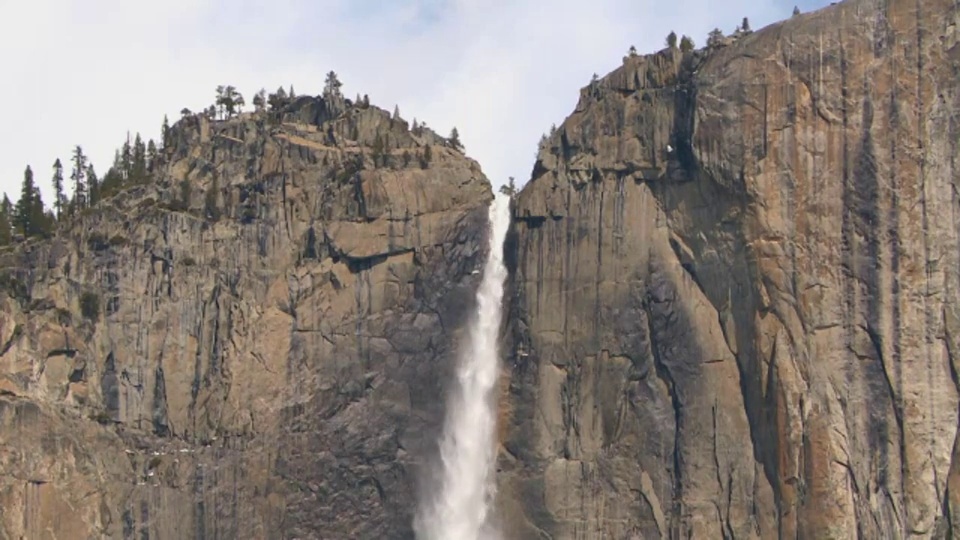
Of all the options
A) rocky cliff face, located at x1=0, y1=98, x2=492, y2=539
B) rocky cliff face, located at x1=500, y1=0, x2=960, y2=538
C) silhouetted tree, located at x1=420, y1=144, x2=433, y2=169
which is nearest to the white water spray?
rocky cliff face, located at x1=0, y1=98, x2=492, y2=539

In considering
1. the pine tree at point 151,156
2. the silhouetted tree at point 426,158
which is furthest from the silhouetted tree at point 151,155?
A: the silhouetted tree at point 426,158

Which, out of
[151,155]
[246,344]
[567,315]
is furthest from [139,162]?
[567,315]

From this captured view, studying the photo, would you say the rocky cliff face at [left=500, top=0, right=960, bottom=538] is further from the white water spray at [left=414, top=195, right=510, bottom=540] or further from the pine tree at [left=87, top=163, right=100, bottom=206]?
the pine tree at [left=87, top=163, right=100, bottom=206]

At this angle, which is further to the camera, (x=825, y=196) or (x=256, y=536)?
(x=256, y=536)

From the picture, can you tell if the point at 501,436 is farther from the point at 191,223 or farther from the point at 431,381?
the point at 191,223

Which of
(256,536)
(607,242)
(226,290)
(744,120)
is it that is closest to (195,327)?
(226,290)

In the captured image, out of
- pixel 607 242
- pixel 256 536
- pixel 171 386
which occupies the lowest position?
pixel 256 536

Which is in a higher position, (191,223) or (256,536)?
(191,223)
